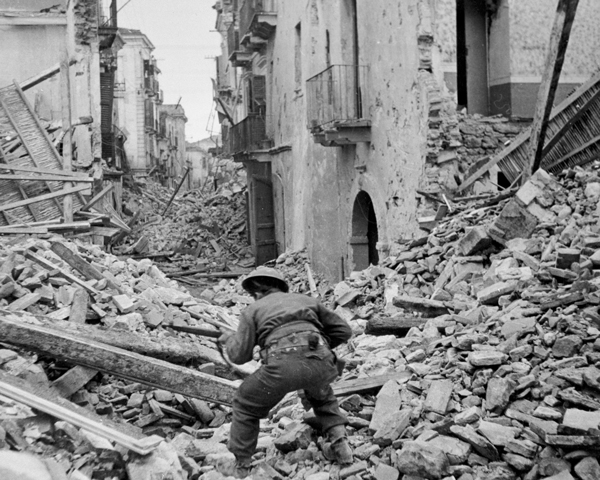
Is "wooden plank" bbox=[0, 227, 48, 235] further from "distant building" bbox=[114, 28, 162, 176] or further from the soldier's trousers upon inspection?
"distant building" bbox=[114, 28, 162, 176]

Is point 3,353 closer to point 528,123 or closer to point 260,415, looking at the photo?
point 260,415

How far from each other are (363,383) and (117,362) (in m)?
1.90

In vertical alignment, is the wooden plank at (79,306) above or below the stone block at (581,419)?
above

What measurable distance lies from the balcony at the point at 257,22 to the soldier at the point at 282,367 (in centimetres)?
1766

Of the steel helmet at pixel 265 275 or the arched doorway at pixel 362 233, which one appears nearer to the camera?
the steel helmet at pixel 265 275

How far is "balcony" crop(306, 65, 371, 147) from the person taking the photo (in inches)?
536

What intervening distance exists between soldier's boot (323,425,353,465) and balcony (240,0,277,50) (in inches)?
705

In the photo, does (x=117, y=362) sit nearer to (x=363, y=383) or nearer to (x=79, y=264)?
(x=363, y=383)

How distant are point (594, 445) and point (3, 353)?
4.28 m

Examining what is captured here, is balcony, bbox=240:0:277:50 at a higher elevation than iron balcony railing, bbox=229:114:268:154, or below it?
higher

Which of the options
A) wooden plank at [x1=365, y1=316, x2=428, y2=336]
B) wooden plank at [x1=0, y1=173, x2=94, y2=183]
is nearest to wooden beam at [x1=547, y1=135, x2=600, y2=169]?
wooden plank at [x1=365, y1=316, x2=428, y2=336]

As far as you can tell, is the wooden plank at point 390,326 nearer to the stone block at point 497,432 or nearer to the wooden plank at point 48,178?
the stone block at point 497,432

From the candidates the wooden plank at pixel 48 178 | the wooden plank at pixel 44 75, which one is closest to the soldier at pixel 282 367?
the wooden plank at pixel 48 178

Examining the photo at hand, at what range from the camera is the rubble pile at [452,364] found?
Answer: 15.4 ft
